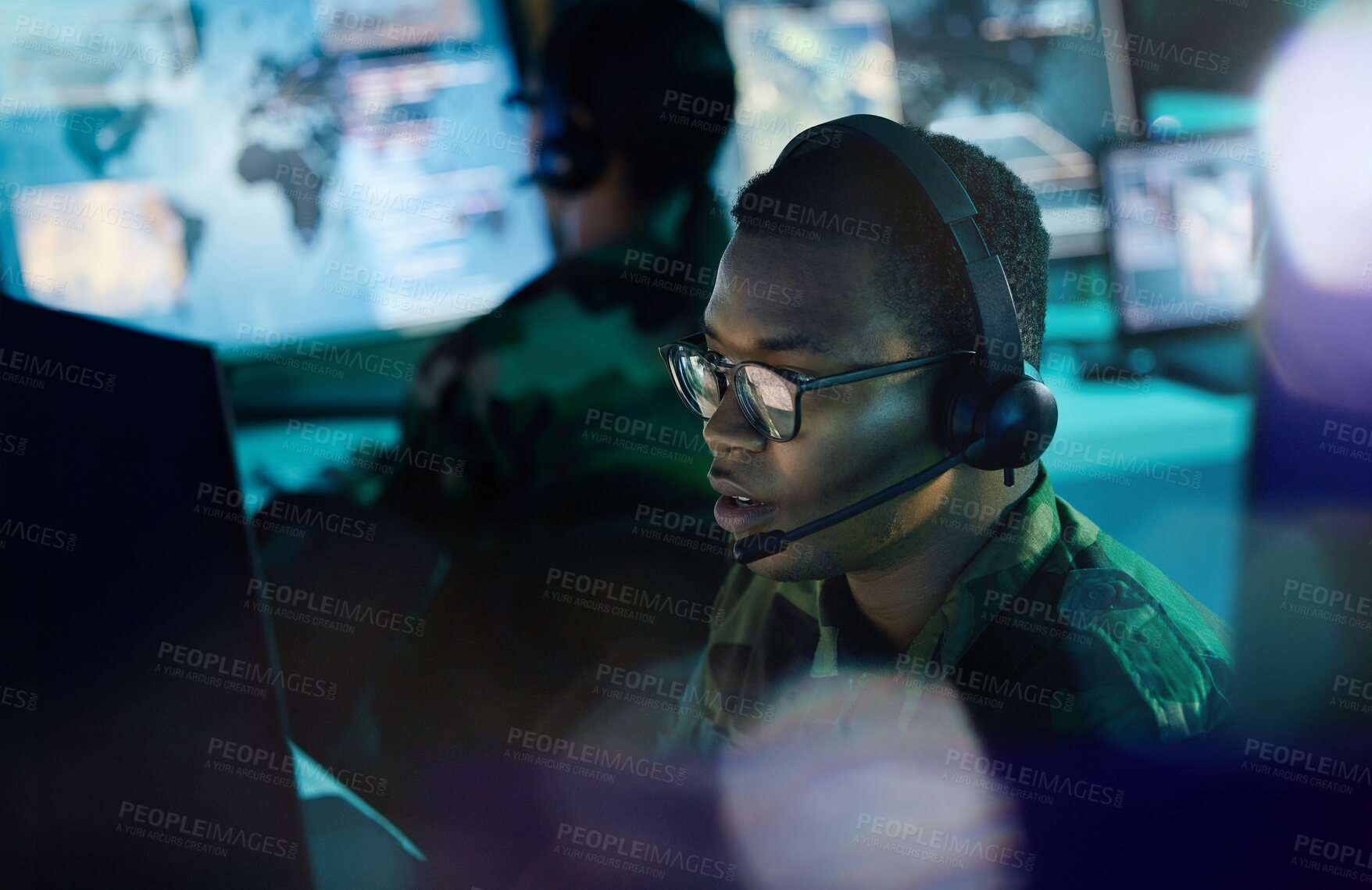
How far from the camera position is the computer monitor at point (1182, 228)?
2211 mm

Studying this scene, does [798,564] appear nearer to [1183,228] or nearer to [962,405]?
[962,405]

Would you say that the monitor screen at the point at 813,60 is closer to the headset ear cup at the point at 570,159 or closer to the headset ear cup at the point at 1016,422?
the headset ear cup at the point at 570,159

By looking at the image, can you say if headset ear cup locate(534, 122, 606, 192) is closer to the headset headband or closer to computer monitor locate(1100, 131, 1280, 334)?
the headset headband

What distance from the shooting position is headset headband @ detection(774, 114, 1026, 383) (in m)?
0.81

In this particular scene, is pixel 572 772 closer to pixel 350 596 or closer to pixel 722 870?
pixel 722 870

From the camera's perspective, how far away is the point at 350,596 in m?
1.39

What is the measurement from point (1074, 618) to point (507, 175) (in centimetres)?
189

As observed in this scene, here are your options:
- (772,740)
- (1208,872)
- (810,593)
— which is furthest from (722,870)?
(1208,872)

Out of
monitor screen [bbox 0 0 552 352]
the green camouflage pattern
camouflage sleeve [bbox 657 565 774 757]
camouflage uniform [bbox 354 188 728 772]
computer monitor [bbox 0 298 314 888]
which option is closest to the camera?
computer monitor [bbox 0 298 314 888]

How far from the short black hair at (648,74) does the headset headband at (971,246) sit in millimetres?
910

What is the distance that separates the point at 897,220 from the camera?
2.75 feet

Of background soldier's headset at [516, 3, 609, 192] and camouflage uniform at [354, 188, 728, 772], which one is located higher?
background soldier's headset at [516, 3, 609, 192]

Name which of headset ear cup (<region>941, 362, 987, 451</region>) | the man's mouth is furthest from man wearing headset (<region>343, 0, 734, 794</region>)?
headset ear cup (<region>941, 362, 987, 451</region>)

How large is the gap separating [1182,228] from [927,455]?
1.72 metres
